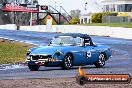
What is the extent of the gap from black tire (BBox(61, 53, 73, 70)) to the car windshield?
68cm

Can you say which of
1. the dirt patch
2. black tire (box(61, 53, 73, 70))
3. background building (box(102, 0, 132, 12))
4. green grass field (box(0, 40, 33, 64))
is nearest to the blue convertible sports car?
black tire (box(61, 53, 73, 70))

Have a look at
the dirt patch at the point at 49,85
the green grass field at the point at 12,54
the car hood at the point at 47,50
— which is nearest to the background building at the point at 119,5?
the green grass field at the point at 12,54

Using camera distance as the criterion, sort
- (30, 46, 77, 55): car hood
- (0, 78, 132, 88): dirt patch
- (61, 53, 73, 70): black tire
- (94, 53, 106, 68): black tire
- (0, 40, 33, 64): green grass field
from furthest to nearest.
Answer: (0, 40, 33, 64): green grass field < (94, 53, 106, 68): black tire < (61, 53, 73, 70): black tire < (30, 46, 77, 55): car hood < (0, 78, 132, 88): dirt patch

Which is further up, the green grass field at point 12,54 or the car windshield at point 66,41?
the car windshield at point 66,41

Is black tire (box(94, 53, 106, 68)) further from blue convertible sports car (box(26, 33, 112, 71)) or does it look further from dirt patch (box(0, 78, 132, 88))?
dirt patch (box(0, 78, 132, 88))

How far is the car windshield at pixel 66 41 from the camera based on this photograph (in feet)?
60.1

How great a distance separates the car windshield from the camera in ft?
60.1

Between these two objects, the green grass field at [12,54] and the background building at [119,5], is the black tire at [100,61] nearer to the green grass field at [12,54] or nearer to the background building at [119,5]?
the green grass field at [12,54]

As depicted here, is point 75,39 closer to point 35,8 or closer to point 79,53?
point 79,53

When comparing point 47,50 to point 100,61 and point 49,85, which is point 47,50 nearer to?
point 100,61

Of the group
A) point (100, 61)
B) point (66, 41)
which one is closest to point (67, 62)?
point (66, 41)

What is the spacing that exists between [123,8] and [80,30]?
1724 inches

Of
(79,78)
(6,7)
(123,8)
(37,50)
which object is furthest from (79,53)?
(6,7)

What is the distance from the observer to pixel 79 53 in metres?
18.3
